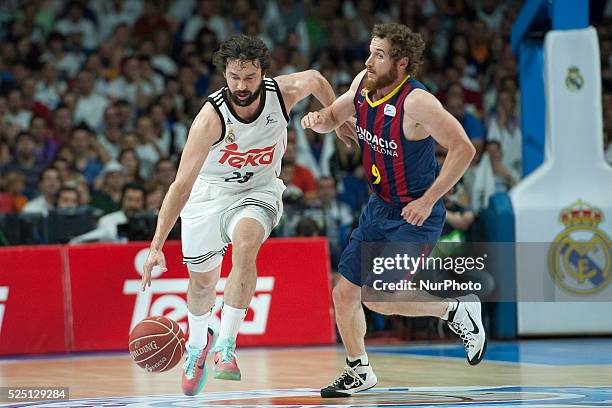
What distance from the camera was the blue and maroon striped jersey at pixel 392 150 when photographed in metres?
7.06

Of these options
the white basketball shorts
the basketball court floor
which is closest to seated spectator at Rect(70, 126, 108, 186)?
the basketball court floor

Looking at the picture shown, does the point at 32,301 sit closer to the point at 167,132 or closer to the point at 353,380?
the point at 167,132

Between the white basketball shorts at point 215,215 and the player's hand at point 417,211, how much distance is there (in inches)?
47.1

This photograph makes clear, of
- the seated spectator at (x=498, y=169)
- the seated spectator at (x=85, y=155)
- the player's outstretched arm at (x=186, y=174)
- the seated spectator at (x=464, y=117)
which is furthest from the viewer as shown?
the seated spectator at (x=464, y=117)

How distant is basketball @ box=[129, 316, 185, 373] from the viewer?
24.0ft

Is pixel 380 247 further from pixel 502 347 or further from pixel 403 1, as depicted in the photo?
pixel 403 1

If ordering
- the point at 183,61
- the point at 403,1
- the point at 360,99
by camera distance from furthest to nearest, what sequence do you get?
the point at 403,1, the point at 183,61, the point at 360,99

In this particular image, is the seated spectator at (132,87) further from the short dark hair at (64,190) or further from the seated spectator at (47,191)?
the short dark hair at (64,190)

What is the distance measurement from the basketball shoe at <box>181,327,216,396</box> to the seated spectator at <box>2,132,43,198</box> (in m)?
6.65

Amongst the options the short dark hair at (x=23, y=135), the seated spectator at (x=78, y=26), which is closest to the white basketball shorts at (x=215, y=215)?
the short dark hair at (x=23, y=135)

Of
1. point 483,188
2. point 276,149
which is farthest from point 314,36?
point 276,149

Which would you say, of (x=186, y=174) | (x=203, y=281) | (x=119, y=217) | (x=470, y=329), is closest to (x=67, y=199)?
(x=119, y=217)

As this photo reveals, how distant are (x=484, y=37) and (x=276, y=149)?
30.7 ft

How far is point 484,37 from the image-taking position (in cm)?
1650
